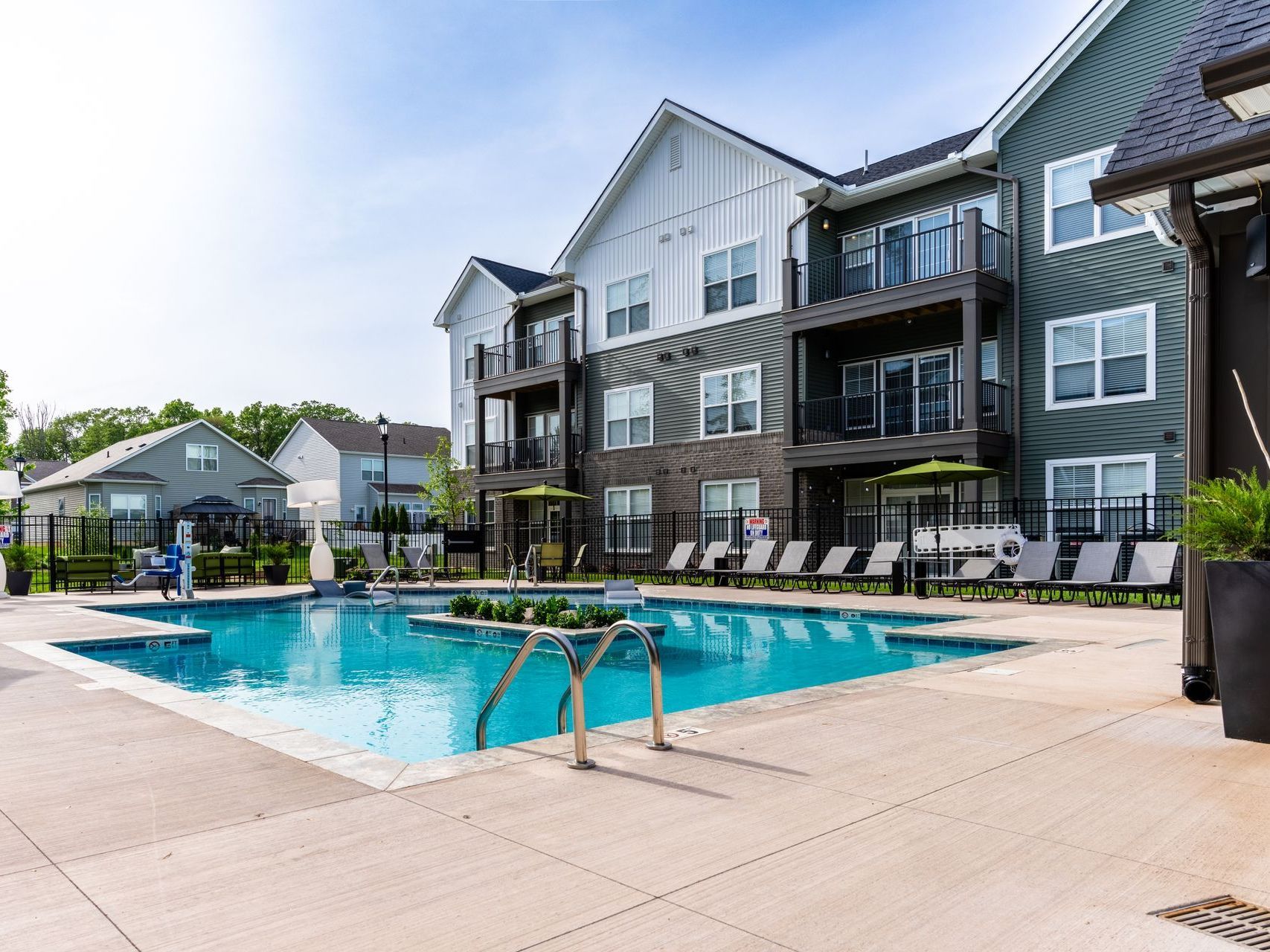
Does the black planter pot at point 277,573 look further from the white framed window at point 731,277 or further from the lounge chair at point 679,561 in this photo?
the white framed window at point 731,277

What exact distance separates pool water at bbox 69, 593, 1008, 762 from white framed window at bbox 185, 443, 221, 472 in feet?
103

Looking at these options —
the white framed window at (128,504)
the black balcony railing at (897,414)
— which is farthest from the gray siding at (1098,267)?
the white framed window at (128,504)

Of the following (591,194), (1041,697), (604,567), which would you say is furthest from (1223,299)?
(591,194)

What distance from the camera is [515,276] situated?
29500mm

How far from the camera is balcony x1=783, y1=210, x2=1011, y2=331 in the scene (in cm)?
1711

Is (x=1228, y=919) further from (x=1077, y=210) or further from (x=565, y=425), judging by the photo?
(x=565, y=425)

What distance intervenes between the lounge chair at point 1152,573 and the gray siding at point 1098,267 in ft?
10.3

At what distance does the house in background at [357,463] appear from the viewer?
44.8 metres

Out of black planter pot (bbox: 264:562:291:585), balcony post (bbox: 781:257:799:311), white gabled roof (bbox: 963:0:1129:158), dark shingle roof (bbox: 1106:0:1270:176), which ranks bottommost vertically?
black planter pot (bbox: 264:562:291:585)

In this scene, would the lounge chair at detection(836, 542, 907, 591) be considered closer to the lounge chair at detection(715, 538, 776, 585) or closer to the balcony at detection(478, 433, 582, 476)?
the lounge chair at detection(715, 538, 776, 585)

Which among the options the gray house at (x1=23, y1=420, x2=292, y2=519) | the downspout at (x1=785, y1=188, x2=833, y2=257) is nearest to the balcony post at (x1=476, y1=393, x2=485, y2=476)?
the downspout at (x1=785, y1=188, x2=833, y2=257)

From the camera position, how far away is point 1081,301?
17.0 metres

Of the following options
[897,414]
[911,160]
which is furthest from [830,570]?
[911,160]

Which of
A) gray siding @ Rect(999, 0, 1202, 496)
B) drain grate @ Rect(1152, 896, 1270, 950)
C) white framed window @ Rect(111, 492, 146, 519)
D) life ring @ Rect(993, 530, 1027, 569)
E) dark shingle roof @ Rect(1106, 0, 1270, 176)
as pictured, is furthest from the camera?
white framed window @ Rect(111, 492, 146, 519)
